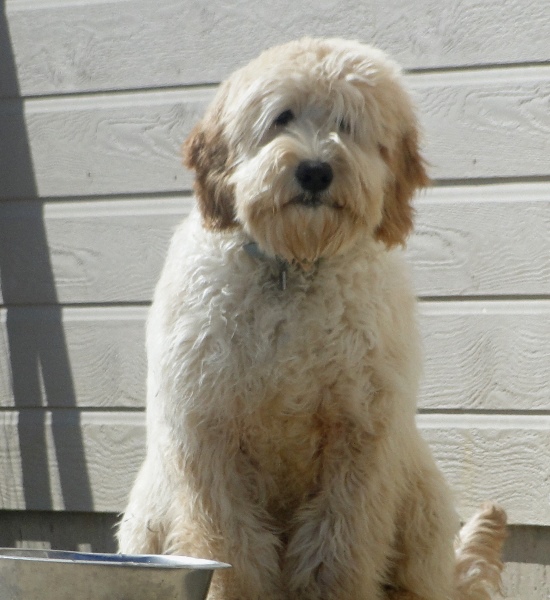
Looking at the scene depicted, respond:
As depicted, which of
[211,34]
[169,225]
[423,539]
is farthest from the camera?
[169,225]

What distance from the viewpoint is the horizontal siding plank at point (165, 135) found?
3.90 meters

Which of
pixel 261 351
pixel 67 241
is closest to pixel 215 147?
pixel 261 351

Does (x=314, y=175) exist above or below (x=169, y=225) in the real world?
below

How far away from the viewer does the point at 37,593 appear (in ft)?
8.82

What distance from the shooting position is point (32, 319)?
4531 mm

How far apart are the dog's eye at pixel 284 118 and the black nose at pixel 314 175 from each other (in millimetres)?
185

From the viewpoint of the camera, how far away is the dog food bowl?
2.64 metres

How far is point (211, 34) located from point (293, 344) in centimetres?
166

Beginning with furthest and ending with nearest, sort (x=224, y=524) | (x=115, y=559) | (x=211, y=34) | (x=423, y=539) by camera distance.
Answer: (x=211, y=34) → (x=423, y=539) → (x=224, y=524) → (x=115, y=559)

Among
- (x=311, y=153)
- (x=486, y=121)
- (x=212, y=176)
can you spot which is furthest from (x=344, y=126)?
(x=486, y=121)

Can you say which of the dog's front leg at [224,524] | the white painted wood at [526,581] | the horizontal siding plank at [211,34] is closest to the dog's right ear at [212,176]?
the dog's front leg at [224,524]

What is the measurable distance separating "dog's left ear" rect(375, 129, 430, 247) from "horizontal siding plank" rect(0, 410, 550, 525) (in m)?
1.17

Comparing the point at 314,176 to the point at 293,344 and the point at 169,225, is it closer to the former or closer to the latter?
the point at 293,344

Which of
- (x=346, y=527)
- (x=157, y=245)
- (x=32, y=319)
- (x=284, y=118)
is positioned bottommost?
(x=346, y=527)
